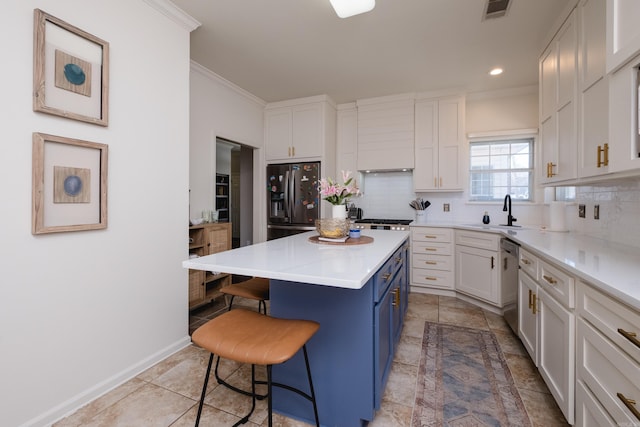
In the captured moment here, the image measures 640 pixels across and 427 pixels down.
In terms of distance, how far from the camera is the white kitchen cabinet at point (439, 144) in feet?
12.3

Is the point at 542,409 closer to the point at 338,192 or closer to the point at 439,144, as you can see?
the point at 338,192

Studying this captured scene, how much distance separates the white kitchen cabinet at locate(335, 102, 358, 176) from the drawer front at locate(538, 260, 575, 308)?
2.95 m

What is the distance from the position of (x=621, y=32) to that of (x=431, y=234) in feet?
8.43

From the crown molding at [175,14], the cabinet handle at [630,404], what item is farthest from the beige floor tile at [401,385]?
the crown molding at [175,14]

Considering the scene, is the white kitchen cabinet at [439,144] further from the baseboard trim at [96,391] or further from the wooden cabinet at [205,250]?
the baseboard trim at [96,391]

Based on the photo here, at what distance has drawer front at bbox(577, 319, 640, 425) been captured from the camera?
937 millimetres

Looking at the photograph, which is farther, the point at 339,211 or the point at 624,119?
the point at 339,211

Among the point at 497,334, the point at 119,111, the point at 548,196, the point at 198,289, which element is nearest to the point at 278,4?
the point at 119,111

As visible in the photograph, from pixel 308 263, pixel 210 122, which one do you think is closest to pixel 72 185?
pixel 308 263

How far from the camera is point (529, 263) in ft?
6.57

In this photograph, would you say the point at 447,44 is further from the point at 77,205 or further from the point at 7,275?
the point at 7,275

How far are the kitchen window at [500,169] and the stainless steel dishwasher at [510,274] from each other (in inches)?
53.0

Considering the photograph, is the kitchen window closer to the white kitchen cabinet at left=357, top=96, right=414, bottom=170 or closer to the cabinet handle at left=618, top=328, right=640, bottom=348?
the white kitchen cabinet at left=357, top=96, right=414, bottom=170

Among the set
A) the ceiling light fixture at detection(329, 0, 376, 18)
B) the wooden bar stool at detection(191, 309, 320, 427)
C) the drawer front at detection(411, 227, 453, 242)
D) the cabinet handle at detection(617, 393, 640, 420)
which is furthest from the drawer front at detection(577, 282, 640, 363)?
the drawer front at detection(411, 227, 453, 242)
